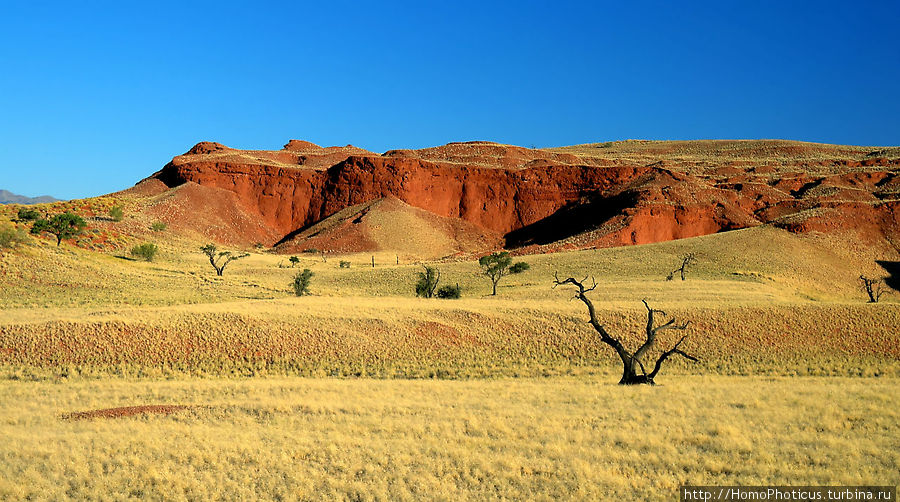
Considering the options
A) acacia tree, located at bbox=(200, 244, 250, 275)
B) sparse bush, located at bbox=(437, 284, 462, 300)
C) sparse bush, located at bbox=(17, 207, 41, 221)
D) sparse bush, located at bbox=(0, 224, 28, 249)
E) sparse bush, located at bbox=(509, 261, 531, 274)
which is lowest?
sparse bush, located at bbox=(437, 284, 462, 300)

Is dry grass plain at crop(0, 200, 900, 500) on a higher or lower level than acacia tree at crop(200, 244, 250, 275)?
lower

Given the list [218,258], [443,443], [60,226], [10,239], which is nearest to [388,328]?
[443,443]

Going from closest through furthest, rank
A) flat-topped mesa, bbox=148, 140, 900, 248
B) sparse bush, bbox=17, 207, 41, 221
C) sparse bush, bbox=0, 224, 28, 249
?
1. sparse bush, bbox=0, 224, 28, 249
2. sparse bush, bbox=17, 207, 41, 221
3. flat-topped mesa, bbox=148, 140, 900, 248

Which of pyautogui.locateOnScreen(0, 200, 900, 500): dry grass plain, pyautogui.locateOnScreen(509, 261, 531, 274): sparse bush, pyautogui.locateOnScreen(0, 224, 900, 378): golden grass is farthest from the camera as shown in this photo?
pyautogui.locateOnScreen(509, 261, 531, 274): sparse bush

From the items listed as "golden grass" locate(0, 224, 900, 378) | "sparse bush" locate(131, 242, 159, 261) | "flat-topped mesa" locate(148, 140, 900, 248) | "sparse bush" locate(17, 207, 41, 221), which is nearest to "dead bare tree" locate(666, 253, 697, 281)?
"golden grass" locate(0, 224, 900, 378)

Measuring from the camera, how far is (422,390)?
64.3ft

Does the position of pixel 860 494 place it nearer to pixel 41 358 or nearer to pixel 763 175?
pixel 41 358

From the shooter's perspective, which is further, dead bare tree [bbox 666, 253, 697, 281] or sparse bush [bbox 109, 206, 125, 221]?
sparse bush [bbox 109, 206, 125, 221]

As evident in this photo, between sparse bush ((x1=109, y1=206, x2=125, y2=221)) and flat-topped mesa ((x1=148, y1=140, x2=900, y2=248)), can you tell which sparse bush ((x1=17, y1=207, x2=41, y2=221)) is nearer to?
sparse bush ((x1=109, y1=206, x2=125, y2=221))

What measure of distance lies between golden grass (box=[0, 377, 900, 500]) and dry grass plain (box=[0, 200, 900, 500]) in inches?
2.3

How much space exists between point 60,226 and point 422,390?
170ft

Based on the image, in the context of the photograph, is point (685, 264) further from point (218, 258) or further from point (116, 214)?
point (116, 214)

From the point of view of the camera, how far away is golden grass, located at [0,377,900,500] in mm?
10094

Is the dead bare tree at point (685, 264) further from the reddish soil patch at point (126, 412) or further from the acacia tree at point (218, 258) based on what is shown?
the reddish soil patch at point (126, 412)
